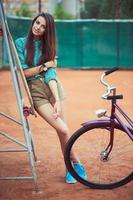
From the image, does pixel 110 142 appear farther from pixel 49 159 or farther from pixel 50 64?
pixel 49 159

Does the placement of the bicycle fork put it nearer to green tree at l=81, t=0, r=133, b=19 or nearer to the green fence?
the green fence

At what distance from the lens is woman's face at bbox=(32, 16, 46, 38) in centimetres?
541

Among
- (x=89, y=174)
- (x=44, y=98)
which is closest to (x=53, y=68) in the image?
(x=44, y=98)

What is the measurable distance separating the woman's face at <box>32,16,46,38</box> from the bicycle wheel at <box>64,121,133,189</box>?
1081 mm

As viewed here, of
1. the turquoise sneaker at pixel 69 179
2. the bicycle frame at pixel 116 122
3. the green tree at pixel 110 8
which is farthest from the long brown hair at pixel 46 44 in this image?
the green tree at pixel 110 8

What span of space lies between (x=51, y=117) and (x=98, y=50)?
15582 mm

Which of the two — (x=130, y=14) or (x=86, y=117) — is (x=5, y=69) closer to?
(x=130, y=14)

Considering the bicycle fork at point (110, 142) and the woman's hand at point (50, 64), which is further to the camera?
the woman's hand at point (50, 64)

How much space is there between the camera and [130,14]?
2564 cm

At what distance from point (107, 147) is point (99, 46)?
15554 mm

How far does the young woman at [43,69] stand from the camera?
543 centimetres

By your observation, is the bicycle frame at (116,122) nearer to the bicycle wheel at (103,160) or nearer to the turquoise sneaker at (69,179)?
the bicycle wheel at (103,160)

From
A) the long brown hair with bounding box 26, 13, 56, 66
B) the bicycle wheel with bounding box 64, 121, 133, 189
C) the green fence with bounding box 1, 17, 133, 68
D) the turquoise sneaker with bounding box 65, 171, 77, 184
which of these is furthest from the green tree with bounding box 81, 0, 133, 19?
the turquoise sneaker with bounding box 65, 171, 77, 184

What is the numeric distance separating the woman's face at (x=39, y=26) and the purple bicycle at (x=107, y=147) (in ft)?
2.59
